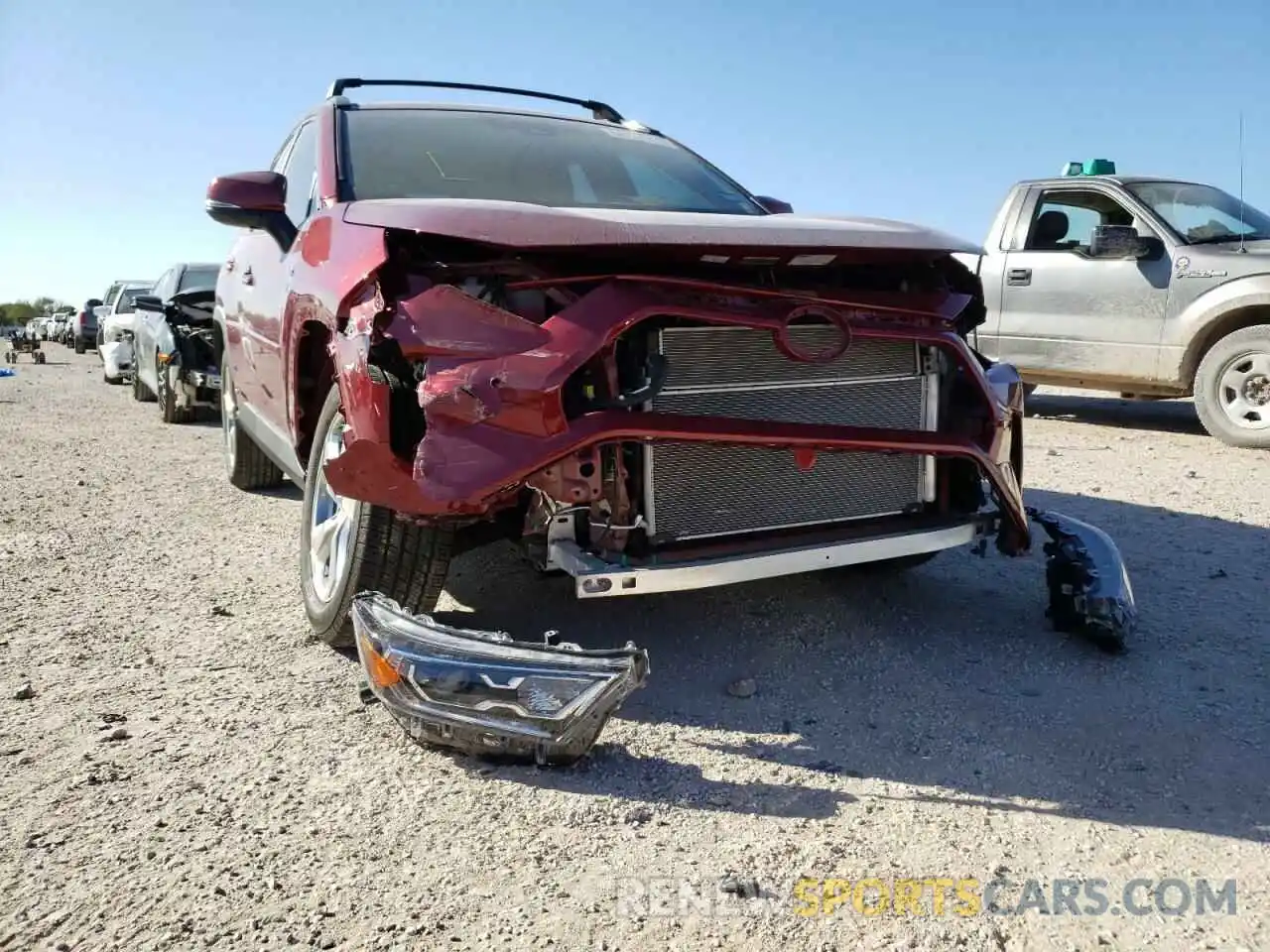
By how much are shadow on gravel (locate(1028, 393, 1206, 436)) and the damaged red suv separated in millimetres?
5402

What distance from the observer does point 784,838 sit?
201 cm

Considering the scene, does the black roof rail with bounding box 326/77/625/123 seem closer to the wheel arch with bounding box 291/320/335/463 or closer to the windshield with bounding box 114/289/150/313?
the wheel arch with bounding box 291/320/335/463

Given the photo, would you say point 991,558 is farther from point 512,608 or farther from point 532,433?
point 532,433

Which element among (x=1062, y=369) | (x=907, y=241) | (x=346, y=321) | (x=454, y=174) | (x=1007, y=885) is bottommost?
(x=1007, y=885)

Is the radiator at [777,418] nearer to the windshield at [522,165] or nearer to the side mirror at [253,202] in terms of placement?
the windshield at [522,165]

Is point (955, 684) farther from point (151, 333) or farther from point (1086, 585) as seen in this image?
point (151, 333)

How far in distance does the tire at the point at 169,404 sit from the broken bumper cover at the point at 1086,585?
7762mm

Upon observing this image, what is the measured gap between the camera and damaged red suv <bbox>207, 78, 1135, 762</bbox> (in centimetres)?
228

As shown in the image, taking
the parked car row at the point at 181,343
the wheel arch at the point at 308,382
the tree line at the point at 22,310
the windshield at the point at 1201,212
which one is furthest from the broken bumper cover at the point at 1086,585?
the tree line at the point at 22,310

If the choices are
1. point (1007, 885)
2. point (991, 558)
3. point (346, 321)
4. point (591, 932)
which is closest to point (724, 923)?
point (591, 932)

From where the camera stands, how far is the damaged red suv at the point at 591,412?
2.28m

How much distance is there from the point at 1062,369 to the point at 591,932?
6.88 m

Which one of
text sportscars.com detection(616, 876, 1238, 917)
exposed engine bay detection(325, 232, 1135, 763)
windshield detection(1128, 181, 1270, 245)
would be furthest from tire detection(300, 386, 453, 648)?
windshield detection(1128, 181, 1270, 245)

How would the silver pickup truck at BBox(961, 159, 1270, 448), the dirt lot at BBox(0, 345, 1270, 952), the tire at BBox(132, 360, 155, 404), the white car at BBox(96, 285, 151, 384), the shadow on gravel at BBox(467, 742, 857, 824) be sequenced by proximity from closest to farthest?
the dirt lot at BBox(0, 345, 1270, 952) → the shadow on gravel at BBox(467, 742, 857, 824) → the silver pickup truck at BBox(961, 159, 1270, 448) → the tire at BBox(132, 360, 155, 404) → the white car at BBox(96, 285, 151, 384)
